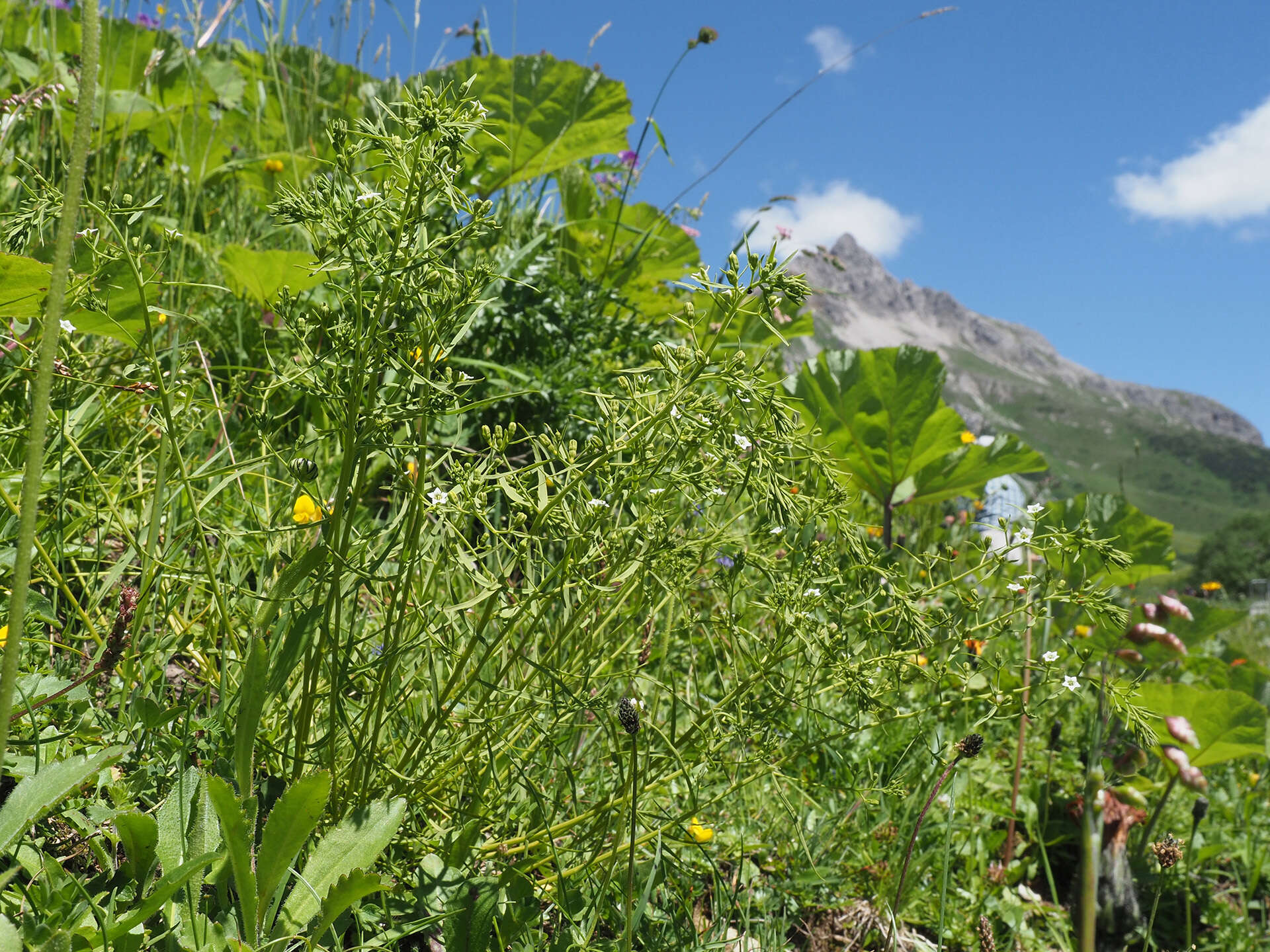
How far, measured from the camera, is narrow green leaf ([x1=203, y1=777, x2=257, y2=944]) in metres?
0.90

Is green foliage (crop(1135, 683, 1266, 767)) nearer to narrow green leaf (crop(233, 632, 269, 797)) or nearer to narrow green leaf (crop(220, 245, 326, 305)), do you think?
narrow green leaf (crop(233, 632, 269, 797))

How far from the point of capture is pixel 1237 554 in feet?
218

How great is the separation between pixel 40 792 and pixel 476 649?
631 mm

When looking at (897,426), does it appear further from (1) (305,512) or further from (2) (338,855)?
(2) (338,855)

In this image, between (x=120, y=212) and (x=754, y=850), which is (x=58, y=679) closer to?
(x=120, y=212)

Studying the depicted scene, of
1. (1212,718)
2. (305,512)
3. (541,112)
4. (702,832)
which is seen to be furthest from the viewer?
(541,112)

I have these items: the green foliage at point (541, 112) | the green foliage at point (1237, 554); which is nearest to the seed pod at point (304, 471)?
the green foliage at point (541, 112)

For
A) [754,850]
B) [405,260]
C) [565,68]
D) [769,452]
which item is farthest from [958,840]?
[565,68]

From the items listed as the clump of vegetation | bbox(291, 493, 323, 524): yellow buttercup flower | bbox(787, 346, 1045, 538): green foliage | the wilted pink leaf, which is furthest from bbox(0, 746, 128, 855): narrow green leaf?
the wilted pink leaf

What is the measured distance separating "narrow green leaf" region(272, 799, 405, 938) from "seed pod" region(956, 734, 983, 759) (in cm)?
73

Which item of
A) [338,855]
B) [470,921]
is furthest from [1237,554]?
[338,855]

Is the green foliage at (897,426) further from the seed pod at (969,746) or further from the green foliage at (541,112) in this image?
the green foliage at (541,112)

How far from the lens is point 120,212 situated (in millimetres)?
957

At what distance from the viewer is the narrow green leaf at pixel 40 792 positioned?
0.90 metres
